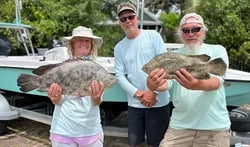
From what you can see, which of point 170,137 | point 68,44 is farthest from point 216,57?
point 68,44

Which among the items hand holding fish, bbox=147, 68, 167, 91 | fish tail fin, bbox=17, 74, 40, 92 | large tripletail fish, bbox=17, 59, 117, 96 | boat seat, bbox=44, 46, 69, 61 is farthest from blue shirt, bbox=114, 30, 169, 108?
boat seat, bbox=44, 46, 69, 61

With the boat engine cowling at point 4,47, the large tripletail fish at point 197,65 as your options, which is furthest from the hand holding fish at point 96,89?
the boat engine cowling at point 4,47

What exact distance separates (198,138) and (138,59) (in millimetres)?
1153

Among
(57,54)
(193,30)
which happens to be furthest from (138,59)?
(57,54)

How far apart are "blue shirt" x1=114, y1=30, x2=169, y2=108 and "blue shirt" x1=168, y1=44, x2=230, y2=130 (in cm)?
81

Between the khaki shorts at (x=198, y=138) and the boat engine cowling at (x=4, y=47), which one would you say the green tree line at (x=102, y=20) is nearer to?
the boat engine cowling at (x=4, y=47)

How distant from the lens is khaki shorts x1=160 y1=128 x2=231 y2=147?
2.95 m

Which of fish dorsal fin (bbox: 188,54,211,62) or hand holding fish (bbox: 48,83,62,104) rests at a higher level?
fish dorsal fin (bbox: 188,54,211,62)

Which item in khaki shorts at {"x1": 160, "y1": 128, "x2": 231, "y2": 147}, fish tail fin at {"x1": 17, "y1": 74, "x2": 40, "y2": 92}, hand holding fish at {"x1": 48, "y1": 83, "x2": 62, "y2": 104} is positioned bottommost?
khaki shorts at {"x1": 160, "y1": 128, "x2": 231, "y2": 147}

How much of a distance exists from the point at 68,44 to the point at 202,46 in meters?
1.20

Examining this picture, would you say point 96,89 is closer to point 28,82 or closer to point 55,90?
point 55,90

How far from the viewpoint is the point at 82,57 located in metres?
3.17

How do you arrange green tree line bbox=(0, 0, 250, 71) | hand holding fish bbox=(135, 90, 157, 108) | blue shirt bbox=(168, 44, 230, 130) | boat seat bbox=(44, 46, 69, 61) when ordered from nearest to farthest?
blue shirt bbox=(168, 44, 230, 130)
hand holding fish bbox=(135, 90, 157, 108)
boat seat bbox=(44, 46, 69, 61)
green tree line bbox=(0, 0, 250, 71)

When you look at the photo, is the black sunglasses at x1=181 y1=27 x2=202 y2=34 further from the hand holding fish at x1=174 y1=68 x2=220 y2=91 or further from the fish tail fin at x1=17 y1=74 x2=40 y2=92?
the fish tail fin at x1=17 y1=74 x2=40 y2=92
